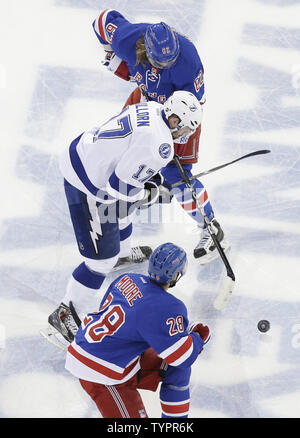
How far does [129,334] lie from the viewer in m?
3.07

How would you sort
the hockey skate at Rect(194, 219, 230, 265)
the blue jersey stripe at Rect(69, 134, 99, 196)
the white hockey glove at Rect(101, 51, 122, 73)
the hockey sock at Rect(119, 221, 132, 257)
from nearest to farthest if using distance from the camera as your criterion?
the blue jersey stripe at Rect(69, 134, 99, 196)
the hockey sock at Rect(119, 221, 132, 257)
the white hockey glove at Rect(101, 51, 122, 73)
the hockey skate at Rect(194, 219, 230, 265)

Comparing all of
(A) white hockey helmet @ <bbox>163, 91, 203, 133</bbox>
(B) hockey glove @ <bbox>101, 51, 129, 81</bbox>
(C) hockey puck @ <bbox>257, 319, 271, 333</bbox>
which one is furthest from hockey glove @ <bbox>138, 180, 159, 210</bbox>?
(C) hockey puck @ <bbox>257, 319, 271, 333</bbox>

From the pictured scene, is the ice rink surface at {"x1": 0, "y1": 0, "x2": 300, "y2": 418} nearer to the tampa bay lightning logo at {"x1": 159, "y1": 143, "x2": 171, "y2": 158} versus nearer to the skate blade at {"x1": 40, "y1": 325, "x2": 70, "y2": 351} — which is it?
the skate blade at {"x1": 40, "y1": 325, "x2": 70, "y2": 351}

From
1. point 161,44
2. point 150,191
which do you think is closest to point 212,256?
point 150,191

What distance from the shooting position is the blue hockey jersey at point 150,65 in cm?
375

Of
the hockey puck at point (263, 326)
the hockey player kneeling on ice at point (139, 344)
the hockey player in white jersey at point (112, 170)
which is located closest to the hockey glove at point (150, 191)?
the hockey player in white jersey at point (112, 170)

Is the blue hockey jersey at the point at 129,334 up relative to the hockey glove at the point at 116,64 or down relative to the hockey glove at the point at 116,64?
down

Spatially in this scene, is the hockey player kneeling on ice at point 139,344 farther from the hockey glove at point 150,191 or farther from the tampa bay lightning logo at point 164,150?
the hockey glove at point 150,191

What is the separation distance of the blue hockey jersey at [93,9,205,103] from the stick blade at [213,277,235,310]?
101cm

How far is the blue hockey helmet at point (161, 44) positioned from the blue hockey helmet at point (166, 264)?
1.03 metres

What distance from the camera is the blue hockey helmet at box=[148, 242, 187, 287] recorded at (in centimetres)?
311

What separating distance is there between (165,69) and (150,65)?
101mm

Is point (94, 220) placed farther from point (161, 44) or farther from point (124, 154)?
point (161, 44)
